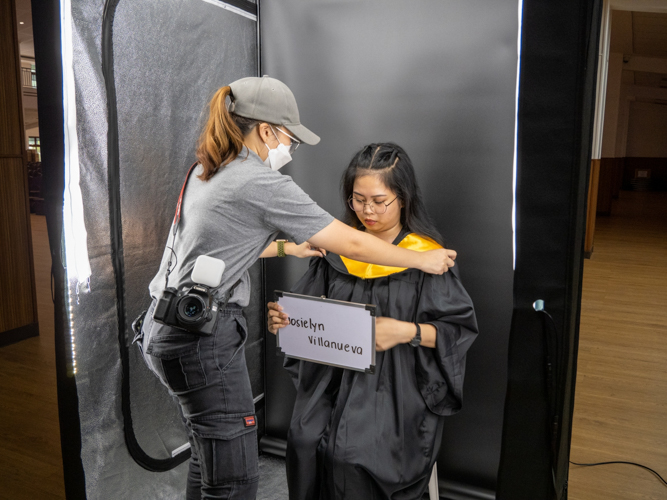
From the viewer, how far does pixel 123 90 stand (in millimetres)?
1657

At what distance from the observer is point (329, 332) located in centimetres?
157

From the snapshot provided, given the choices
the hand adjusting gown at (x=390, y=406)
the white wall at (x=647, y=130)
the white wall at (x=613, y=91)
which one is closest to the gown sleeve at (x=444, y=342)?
the hand adjusting gown at (x=390, y=406)

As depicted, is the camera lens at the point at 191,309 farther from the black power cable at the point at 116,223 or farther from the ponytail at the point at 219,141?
the black power cable at the point at 116,223

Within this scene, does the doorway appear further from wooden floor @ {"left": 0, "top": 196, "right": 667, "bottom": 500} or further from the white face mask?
the white face mask

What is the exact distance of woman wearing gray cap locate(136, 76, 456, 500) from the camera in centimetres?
140

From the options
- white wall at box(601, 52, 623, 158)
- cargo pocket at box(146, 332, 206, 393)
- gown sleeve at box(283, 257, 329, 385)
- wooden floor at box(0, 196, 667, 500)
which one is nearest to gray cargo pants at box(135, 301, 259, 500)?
cargo pocket at box(146, 332, 206, 393)

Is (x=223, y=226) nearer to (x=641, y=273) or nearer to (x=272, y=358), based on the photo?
(x=272, y=358)

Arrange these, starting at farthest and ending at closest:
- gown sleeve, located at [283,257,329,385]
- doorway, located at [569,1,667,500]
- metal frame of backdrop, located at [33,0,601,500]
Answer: doorway, located at [569,1,667,500] → gown sleeve, located at [283,257,329,385] → metal frame of backdrop, located at [33,0,601,500]

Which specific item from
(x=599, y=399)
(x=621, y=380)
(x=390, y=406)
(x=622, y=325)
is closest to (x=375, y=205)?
(x=390, y=406)

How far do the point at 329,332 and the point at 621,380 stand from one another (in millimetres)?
2596

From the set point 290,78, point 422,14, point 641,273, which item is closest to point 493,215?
point 422,14

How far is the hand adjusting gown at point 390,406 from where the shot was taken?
5.18 feet

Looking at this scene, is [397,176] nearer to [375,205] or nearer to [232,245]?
[375,205]

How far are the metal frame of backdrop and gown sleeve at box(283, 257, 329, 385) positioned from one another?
2.09 ft
